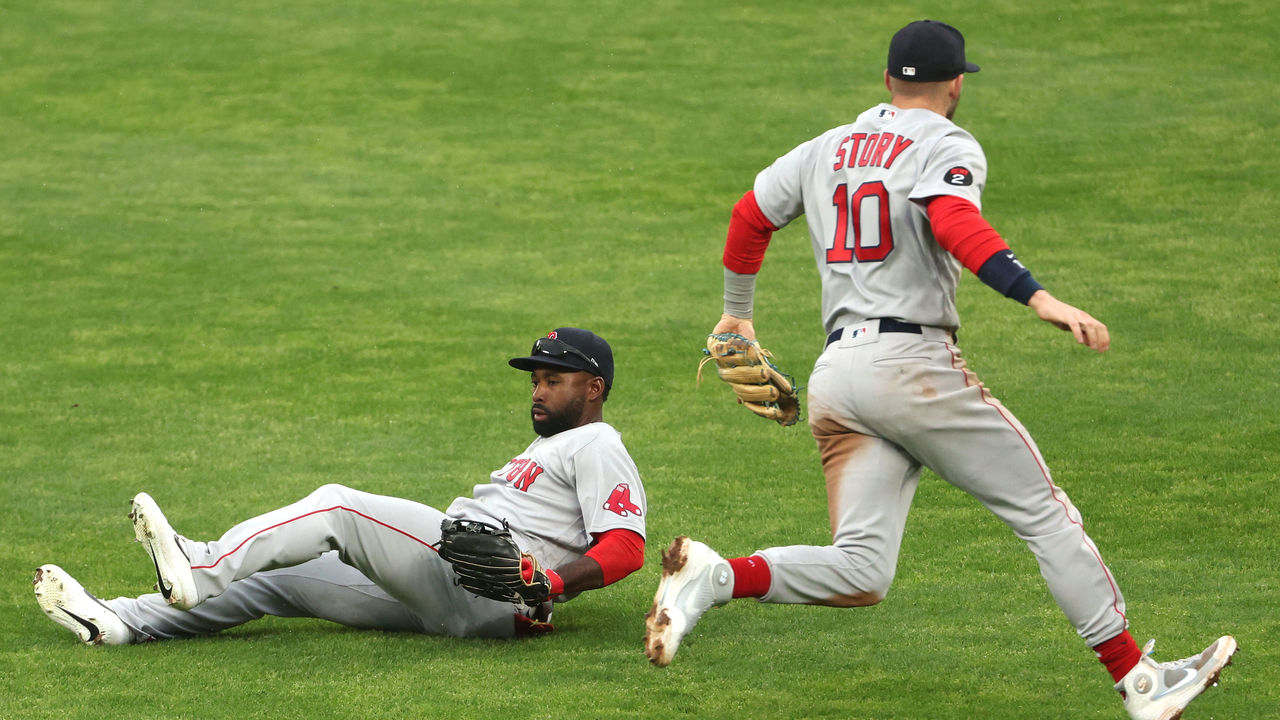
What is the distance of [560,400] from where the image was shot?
17.6ft

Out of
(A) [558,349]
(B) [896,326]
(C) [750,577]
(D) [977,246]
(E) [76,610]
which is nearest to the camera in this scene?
(D) [977,246]

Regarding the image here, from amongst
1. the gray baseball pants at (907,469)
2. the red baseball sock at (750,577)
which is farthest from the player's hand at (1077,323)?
the red baseball sock at (750,577)

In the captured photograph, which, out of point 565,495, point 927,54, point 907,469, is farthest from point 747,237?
point 565,495

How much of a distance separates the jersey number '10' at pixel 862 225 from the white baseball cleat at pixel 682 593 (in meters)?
1.02

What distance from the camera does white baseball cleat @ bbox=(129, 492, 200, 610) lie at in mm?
4645

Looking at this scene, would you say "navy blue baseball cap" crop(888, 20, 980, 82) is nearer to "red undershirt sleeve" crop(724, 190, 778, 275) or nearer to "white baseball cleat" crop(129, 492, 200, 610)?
"red undershirt sleeve" crop(724, 190, 778, 275)

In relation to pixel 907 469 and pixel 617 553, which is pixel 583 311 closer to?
pixel 617 553

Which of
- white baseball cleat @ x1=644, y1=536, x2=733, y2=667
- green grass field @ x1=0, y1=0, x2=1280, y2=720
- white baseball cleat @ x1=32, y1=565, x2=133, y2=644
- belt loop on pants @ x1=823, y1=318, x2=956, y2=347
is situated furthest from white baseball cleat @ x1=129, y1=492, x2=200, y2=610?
belt loop on pants @ x1=823, y1=318, x2=956, y2=347

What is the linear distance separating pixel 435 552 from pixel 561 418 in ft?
2.35

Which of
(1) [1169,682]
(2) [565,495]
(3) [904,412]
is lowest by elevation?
(1) [1169,682]

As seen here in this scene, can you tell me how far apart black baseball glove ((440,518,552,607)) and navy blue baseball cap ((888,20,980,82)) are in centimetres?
196

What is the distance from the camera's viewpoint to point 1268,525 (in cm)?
656

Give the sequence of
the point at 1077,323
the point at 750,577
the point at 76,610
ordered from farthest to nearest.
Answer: the point at 76,610, the point at 750,577, the point at 1077,323

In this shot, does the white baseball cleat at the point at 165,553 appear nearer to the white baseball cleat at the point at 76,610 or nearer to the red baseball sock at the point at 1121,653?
the white baseball cleat at the point at 76,610
